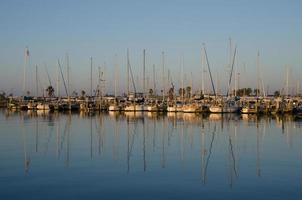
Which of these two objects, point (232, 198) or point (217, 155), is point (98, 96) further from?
point (232, 198)

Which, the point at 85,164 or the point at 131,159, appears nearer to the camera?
the point at 85,164

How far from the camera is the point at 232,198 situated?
1450 cm

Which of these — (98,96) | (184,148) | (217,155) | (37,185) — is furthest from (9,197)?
(98,96)

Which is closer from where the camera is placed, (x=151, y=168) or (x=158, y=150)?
(x=151, y=168)

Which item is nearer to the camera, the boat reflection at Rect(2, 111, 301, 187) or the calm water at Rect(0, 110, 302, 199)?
the calm water at Rect(0, 110, 302, 199)

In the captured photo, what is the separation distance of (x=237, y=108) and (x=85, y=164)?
6070cm

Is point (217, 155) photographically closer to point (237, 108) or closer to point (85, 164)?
point (85, 164)

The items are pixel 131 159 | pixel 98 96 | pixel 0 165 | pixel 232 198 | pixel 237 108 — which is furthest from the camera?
pixel 98 96

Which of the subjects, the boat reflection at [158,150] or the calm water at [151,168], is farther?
the boat reflection at [158,150]

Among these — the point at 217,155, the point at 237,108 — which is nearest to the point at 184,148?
the point at 217,155

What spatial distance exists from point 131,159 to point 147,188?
720 centimetres

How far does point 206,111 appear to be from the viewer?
267ft

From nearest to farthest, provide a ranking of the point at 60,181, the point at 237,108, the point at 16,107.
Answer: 1. the point at 60,181
2. the point at 237,108
3. the point at 16,107

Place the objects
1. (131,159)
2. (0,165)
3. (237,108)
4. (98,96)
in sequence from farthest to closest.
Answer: (98,96) < (237,108) < (131,159) < (0,165)
